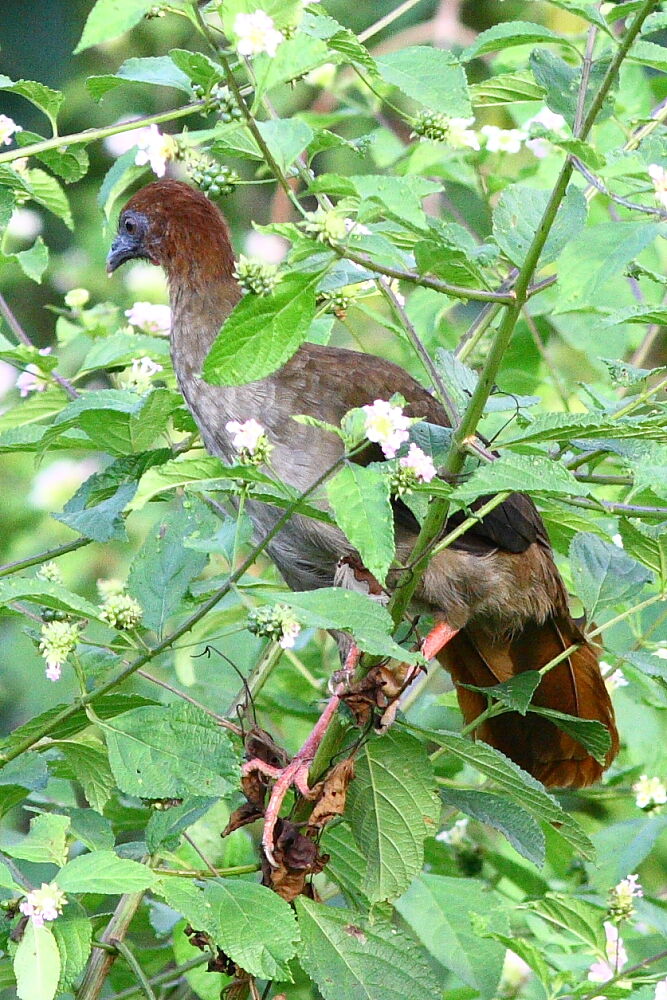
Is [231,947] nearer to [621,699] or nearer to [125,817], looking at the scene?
[125,817]

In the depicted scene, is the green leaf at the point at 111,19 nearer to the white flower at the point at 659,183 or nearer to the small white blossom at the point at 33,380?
the white flower at the point at 659,183

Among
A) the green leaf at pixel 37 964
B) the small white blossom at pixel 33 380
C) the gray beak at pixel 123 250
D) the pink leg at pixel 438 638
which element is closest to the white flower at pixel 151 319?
the gray beak at pixel 123 250

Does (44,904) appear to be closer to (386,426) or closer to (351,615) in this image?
(351,615)

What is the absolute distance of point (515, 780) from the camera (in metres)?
2.05

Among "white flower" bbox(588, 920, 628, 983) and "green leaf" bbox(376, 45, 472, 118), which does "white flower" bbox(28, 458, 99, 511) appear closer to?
"white flower" bbox(588, 920, 628, 983)

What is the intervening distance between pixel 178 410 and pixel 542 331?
124 cm

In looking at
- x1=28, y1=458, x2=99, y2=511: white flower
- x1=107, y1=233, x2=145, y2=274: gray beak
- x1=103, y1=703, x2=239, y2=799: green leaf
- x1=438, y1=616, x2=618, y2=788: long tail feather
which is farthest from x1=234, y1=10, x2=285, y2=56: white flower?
x1=28, y1=458, x2=99, y2=511: white flower

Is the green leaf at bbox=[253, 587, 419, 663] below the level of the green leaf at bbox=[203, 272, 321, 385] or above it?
below

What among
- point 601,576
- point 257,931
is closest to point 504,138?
point 601,576

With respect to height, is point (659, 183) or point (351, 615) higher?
point (659, 183)

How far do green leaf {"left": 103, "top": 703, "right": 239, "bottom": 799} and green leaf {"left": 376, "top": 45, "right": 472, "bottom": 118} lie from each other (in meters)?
0.88

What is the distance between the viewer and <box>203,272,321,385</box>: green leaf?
157 cm

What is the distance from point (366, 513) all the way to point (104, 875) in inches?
22.2

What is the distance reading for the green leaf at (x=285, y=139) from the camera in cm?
150
